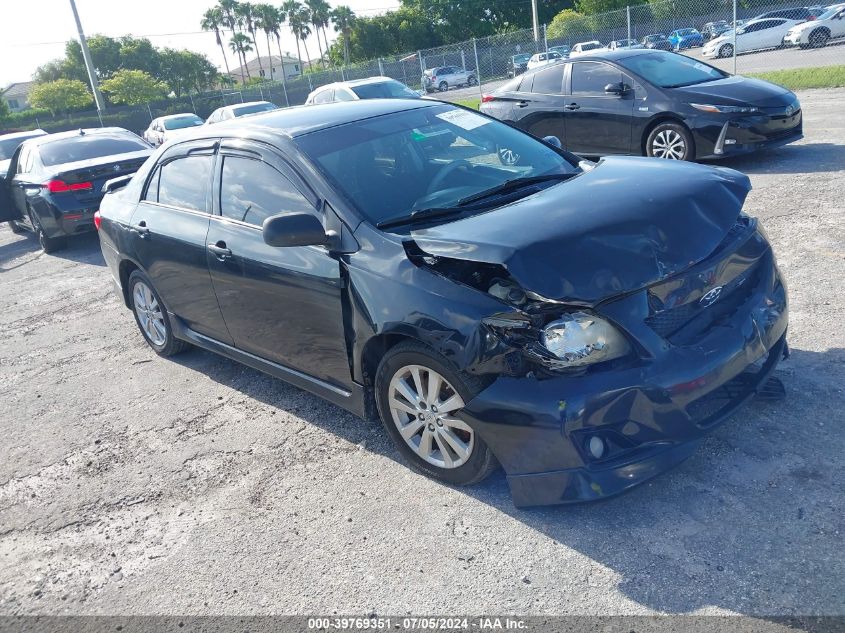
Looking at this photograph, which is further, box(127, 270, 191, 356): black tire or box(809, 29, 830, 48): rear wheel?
box(809, 29, 830, 48): rear wheel

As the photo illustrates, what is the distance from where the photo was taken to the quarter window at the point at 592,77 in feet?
31.1

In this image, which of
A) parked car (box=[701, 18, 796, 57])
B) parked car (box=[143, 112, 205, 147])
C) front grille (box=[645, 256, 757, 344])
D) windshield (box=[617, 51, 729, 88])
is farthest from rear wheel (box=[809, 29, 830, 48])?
front grille (box=[645, 256, 757, 344])

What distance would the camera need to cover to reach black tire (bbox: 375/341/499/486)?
3195 mm

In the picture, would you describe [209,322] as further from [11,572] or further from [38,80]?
[38,80]

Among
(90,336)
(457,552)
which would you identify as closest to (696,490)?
(457,552)

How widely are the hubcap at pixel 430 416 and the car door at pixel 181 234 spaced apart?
5.50ft

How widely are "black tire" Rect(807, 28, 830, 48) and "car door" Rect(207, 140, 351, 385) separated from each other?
26.1 m

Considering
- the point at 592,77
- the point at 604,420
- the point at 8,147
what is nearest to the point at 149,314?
the point at 604,420

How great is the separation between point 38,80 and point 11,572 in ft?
307

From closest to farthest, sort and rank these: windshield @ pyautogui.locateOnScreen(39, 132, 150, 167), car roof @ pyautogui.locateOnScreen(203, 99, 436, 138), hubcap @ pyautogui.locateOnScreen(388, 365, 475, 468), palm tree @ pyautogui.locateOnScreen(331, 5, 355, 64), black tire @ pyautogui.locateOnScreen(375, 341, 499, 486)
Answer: black tire @ pyautogui.locateOnScreen(375, 341, 499, 486)
hubcap @ pyautogui.locateOnScreen(388, 365, 475, 468)
car roof @ pyautogui.locateOnScreen(203, 99, 436, 138)
windshield @ pyautogui.locateOnScreen(39, 132, 150, 167)
palm tree @ pyautogui.locateOnScreen(331, 5, 355, 64)

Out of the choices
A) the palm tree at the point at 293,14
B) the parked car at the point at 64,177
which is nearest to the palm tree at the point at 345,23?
the palm tree at the point at 293,14

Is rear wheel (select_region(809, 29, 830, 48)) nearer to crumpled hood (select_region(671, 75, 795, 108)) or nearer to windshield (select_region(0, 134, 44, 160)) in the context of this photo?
crumpled hood (select_region(671, 75, 795, 108))

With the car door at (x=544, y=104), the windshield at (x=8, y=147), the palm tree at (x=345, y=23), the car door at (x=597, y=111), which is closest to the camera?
the car door at (x=597, y=111)

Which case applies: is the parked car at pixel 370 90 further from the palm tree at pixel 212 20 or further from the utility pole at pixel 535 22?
the palm tree at pixel 212 20
